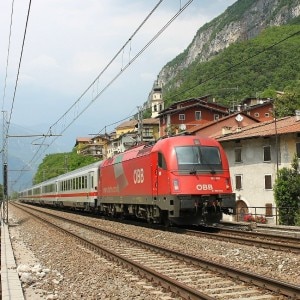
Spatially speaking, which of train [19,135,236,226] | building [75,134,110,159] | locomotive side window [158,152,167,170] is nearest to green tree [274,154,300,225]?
train [19,135,236,226]

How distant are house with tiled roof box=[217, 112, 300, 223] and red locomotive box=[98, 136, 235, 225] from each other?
1752 centimetres

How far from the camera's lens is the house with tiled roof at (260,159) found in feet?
120

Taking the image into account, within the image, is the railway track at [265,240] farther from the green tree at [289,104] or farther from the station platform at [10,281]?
the green tree at [289,104]

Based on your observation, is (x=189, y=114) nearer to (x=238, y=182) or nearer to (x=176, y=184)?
(x=238, y=182)

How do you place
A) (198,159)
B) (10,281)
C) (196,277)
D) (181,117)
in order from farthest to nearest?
(181,117) → (198,159) → (196,277) → (10,281)

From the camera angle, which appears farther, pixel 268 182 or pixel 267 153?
pixel 268 182

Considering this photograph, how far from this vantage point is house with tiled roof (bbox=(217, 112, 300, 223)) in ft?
120

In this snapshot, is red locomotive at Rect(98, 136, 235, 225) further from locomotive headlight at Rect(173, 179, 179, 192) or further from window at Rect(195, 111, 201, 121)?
window at Rect(195, 111, 201, 121)

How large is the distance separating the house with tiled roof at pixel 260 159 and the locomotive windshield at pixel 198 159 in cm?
1780

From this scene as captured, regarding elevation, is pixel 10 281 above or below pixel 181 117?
below

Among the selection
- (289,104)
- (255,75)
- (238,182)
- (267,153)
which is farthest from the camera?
(255,75)

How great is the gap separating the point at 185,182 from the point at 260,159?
22902mm

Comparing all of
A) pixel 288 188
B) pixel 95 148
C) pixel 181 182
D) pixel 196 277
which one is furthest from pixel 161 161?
pixel 95 148

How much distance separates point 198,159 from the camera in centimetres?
1802
